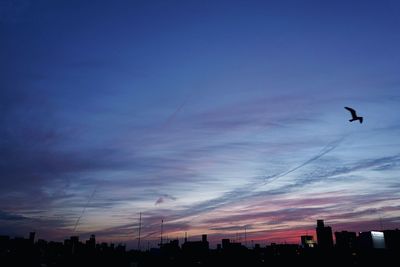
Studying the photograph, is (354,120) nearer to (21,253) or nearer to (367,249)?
(367,249)

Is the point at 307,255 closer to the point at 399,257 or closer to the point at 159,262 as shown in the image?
the point at 399,257

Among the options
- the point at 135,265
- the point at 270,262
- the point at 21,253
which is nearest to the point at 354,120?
the point at 135,265

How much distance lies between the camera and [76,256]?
18600 centimetres

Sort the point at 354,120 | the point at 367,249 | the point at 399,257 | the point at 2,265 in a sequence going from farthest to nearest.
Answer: the point at 367,249, the point at 399,257, the point at 2,265, the point at 354,120

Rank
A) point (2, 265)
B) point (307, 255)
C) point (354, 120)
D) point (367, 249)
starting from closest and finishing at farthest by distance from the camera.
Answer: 1. point (354, 120)
2. point (2, 265)
3. point (367, 249)
4. point (307, 255)

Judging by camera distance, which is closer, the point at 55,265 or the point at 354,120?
the point at 354,120

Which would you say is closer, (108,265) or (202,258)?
(108,265)

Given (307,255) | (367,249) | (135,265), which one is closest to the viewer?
(135,265)

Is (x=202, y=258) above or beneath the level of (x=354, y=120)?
beneath

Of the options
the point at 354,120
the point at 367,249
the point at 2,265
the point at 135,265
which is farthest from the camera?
the point at 367,249

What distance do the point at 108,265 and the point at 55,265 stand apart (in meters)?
22.7

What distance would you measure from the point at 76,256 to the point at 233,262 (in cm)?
7718

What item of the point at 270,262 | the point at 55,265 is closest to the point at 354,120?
the point at 55,265

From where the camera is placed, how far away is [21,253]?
602ft
